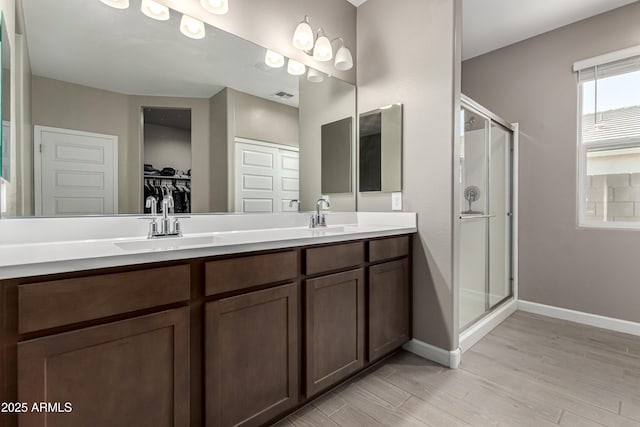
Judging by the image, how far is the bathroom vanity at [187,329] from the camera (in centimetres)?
79

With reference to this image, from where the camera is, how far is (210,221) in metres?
1.68

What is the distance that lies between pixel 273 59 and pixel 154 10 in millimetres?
696

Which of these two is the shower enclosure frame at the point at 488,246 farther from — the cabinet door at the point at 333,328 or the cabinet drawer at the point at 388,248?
the cabinet door at the point at 333,328

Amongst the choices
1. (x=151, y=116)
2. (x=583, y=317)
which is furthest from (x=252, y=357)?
(x=583, y=317)

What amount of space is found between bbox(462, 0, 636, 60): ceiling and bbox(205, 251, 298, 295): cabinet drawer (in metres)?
2.65

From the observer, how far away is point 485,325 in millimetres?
2420

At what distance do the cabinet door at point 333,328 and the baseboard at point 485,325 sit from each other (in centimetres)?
92

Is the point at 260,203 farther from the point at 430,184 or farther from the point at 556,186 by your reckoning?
the point at 556,186

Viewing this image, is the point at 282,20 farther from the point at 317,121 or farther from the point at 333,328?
the point at 333,328

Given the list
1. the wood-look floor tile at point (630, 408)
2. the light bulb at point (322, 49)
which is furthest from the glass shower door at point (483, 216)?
the light bulb at point (322, 49)

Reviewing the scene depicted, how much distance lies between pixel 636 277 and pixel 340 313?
2.60m

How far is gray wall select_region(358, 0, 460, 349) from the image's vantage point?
192cm

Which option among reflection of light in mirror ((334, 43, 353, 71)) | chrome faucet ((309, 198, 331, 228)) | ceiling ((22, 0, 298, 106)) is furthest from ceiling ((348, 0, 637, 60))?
chrome faucet ((309, 198, 331, 228))

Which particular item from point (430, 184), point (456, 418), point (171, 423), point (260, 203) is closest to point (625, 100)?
point (430, 184)
